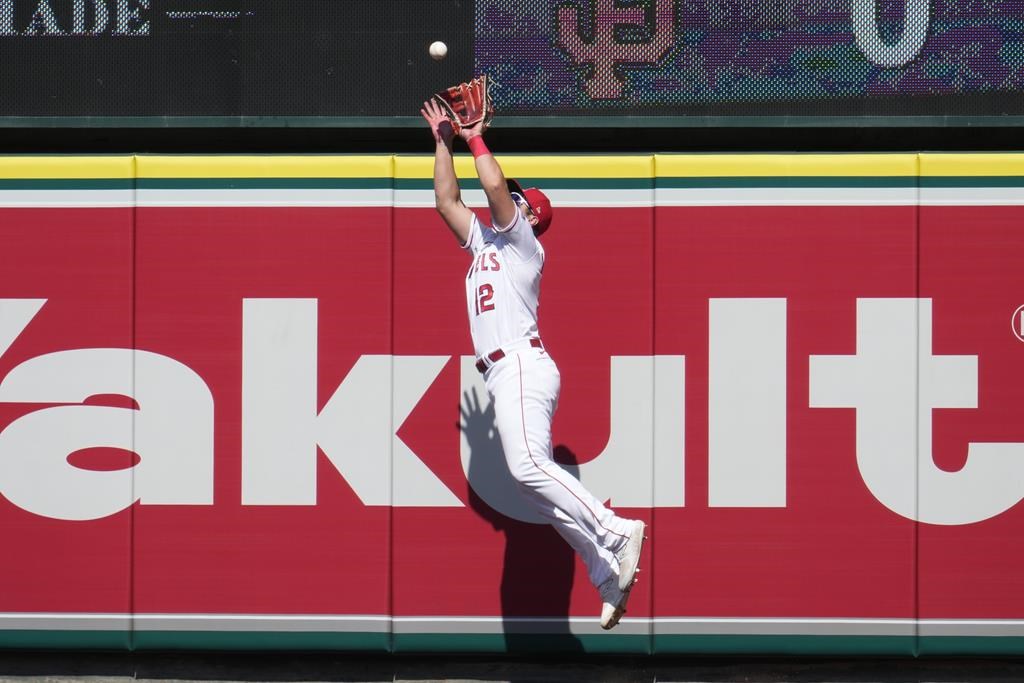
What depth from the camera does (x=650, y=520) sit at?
485cm

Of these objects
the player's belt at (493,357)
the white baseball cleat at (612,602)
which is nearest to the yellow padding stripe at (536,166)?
the player's belt at (493,357)

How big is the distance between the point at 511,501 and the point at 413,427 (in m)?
0.53

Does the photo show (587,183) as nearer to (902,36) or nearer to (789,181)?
(789,181)

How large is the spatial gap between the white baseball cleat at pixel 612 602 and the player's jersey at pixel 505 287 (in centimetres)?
97

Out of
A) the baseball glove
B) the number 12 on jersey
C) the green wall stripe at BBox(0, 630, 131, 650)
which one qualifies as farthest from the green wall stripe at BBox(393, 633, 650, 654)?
the baseball glove

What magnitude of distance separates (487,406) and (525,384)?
0.75 metres

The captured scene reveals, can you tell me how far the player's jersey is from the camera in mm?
4258

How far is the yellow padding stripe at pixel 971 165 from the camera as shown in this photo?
477cm

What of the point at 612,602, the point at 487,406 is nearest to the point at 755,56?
the point at 487,406

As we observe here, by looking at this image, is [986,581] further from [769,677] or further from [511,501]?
[511,501]

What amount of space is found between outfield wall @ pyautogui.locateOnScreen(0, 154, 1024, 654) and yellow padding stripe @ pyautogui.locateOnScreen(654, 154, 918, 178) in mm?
12

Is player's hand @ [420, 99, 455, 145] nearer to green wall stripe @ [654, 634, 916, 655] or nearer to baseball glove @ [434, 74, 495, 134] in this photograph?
baseball glove @ [434, 74, 495, 134]

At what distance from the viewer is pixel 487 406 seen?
492 cm

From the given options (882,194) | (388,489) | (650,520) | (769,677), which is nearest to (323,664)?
(388,489)
